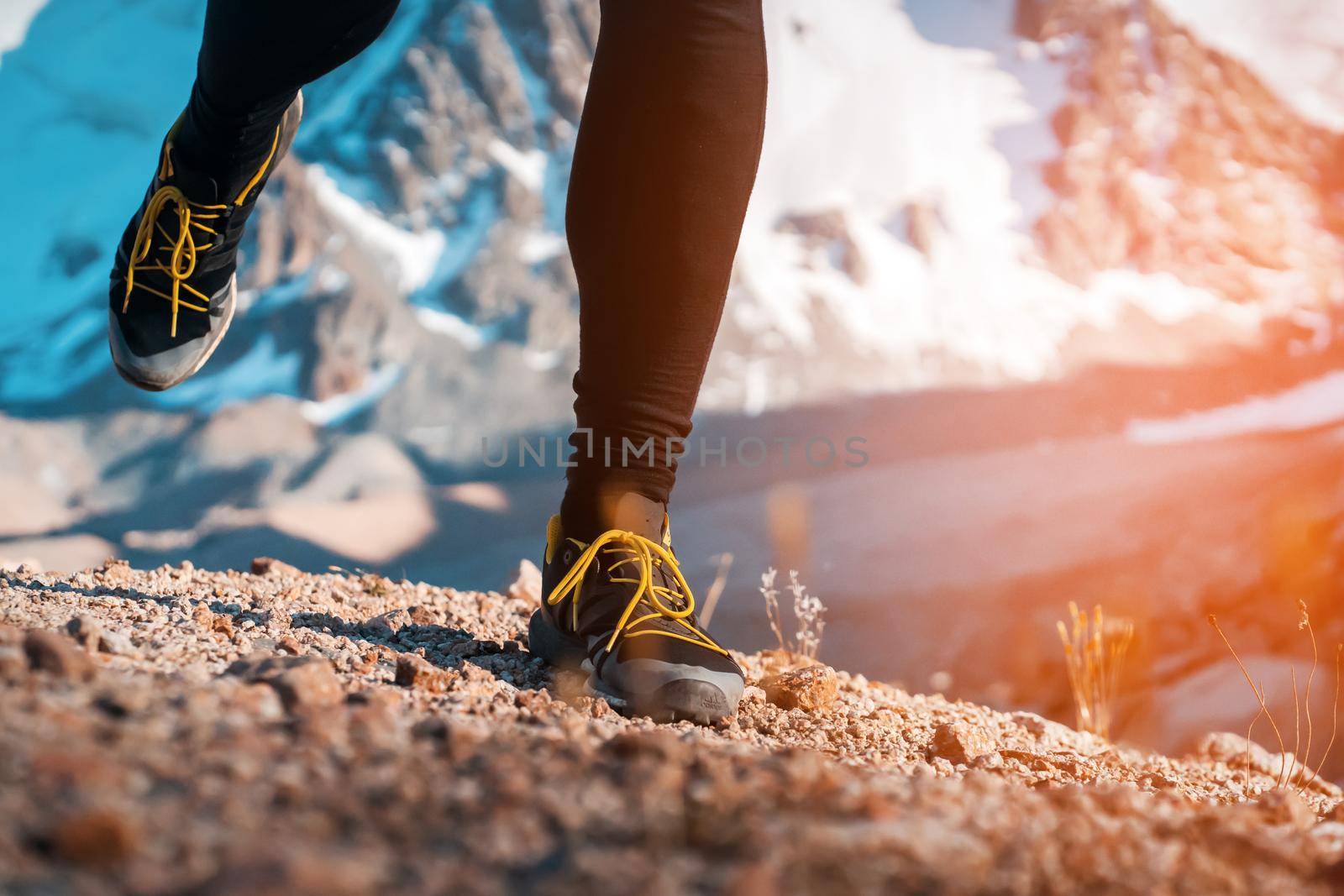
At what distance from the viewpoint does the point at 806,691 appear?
4.64 ft

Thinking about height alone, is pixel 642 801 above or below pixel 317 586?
above

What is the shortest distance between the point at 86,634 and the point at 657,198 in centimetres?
78

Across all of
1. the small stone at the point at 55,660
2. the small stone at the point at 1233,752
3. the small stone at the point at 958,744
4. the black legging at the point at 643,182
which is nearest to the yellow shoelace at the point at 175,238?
the black legging at the point at 643,182

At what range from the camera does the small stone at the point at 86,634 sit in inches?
37.1

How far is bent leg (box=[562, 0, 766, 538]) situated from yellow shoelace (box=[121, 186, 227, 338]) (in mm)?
690

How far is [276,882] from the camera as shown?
43 centimetres

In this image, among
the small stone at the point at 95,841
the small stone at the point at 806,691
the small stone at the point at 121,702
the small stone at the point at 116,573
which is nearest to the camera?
the small stone at the point at 95,841

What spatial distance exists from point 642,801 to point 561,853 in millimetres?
78

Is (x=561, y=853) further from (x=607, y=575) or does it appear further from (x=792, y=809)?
(x=607, y=575)

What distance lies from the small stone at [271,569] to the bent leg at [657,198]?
106 centimetres

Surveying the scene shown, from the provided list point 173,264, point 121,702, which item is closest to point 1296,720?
point 121,702

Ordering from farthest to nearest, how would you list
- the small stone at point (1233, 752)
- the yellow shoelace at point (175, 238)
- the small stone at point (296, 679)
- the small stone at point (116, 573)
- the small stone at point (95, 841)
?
the small stone at point (1233, 752), the small stone at point (116, 573), the yellow shoelace at point (175, 238), the small stone at point (296, 679), the small stone at point (95, 841)

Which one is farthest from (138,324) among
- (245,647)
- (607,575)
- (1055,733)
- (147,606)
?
(1055,733)

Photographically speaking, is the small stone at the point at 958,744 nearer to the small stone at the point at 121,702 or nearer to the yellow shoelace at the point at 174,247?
the small stone at the point at 121,702
